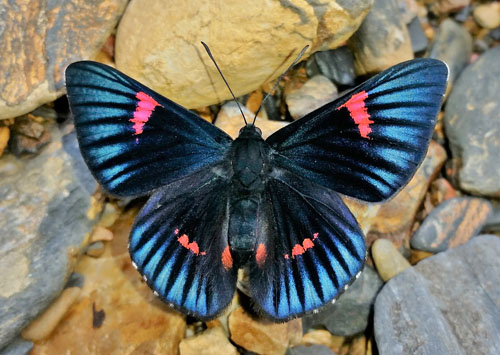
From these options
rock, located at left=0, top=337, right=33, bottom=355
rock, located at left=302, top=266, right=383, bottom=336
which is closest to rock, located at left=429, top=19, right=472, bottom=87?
rock, located at left=302, top=266, right=383, bottom=336

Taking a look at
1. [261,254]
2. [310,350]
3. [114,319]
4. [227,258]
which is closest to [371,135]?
[261,254]

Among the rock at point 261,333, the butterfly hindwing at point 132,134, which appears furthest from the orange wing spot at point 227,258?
the rock at point 261,333

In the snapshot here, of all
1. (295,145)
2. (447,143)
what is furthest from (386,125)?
(447,143)

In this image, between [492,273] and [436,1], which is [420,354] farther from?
[436,1]

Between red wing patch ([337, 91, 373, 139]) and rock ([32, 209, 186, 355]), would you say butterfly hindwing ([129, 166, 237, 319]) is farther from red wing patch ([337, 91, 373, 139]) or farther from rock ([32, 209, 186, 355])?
red wing patch ([337, 91, 373, 139])

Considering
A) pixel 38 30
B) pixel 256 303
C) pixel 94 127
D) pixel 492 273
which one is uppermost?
pixel 38 30

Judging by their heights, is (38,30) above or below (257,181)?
above
